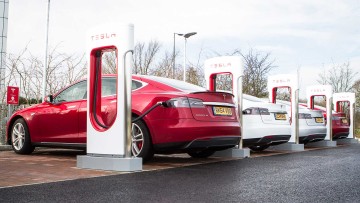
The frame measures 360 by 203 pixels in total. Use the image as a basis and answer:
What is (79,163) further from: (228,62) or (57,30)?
(57,30)

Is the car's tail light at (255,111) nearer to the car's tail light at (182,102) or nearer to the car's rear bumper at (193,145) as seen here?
the car's rear bumper at (193,145)

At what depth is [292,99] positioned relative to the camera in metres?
12.4

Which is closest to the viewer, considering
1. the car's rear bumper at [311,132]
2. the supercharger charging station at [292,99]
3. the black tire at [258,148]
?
the black tire at [258,148]

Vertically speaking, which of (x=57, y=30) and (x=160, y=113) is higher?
(x=57, y=30)

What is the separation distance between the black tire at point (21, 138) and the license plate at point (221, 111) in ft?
12.4

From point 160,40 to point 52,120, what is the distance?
85.7 ft

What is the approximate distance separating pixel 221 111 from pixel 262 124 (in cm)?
240

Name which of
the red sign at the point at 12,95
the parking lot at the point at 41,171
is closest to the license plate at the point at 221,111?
the parking lot at the point at 41,171

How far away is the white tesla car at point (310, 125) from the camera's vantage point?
12516 millimetres

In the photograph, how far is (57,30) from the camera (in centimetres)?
2169

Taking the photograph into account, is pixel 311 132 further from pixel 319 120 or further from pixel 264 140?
pixel 264 140

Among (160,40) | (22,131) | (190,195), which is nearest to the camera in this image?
(190,195)

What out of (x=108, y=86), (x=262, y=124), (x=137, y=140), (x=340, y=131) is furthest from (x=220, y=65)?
(x=340, y=131)

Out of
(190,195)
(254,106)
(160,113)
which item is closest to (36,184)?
(190,195)
